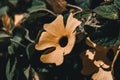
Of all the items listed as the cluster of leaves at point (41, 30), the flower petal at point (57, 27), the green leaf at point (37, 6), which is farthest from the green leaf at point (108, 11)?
the green leaf at point (37, 6)

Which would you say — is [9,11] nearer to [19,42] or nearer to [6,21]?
[6,21]

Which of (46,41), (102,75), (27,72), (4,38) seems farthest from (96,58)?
(4,38)

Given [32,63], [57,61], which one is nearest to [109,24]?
[57,61]

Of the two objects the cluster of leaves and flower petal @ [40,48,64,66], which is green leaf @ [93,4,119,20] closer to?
the cluster of leaves

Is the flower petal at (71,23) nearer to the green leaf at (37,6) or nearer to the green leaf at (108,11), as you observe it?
the green leaf at (108,11)

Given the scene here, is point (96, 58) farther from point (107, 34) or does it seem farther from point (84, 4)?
point (84, 4)

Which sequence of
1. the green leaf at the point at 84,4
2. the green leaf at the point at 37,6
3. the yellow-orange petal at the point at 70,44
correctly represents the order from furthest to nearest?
the green leaf at the point at 37,6, the green leaf at the point at 84,4, the yellow-orange petal at the point at 70,44
